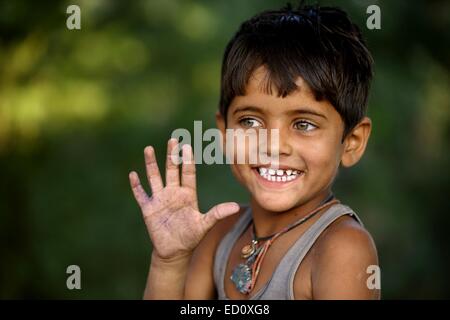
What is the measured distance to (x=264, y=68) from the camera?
1963 mm

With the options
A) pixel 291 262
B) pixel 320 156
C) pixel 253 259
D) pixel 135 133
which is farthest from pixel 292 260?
pixel 135 133

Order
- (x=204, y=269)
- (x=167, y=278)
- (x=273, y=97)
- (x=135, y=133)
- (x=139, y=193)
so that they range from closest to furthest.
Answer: (x=273, y=97) → (x=139, y=193) → (x=167, y=278) → (x=204, y=269) → (x=135, y=133)

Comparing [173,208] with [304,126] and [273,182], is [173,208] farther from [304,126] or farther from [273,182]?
[304,126]

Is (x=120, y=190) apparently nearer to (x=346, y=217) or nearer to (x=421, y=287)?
(x=421, y=287)

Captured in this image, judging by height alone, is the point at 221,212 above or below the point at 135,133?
below

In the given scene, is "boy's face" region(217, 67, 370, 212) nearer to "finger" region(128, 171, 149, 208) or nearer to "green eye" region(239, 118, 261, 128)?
"green eye" region(239, 118, 261, 128)

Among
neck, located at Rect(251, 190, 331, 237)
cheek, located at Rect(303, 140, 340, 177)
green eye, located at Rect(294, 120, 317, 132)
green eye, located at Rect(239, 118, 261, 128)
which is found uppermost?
green eye, located at Rect(239, 118, 261, 128)

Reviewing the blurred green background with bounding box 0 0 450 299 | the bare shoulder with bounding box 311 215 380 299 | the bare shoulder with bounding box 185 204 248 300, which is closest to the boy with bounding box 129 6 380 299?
the bare shoulder with bounding box 311 215 380 299

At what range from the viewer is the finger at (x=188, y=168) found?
6.30 ft

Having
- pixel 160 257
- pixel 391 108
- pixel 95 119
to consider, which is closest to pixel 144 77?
pixel 95 119

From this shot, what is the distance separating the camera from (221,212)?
6.09 feet

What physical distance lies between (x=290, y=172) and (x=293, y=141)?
0.10 meters

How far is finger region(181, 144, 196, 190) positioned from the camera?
1919 mm

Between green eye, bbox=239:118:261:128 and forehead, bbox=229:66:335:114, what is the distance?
47 mm
